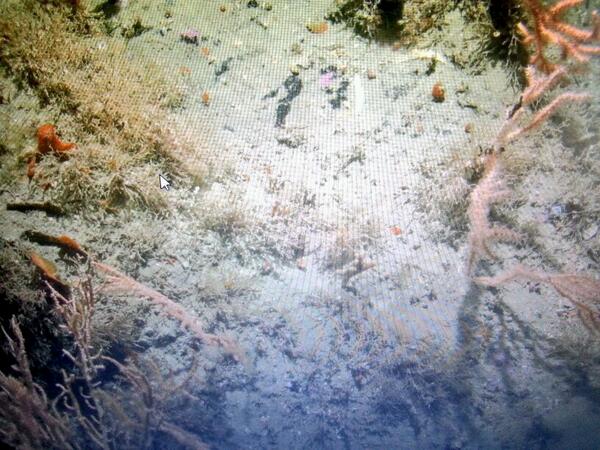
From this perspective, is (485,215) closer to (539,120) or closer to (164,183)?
(539,120)

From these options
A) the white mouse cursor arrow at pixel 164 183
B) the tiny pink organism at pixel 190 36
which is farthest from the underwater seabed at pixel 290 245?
the tiny pink organism at pixel 190 36

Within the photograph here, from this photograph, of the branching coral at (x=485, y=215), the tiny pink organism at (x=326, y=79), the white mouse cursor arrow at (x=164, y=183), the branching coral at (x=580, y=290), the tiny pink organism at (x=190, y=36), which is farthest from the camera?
the tiny pink organism at (x=190, y=36)

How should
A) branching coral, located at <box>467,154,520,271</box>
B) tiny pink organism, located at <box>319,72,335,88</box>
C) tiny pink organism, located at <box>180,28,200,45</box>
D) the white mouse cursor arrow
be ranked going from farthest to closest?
tiny pink organism, located at <box>180,28,200,45</box> → tiny pink organism, located at <box>319,72,335,88</box> → the white mouse cursor arrow → branching coral, located at <box>467,154,520,271</box>

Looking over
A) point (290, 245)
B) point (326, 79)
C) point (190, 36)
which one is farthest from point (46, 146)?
point (326, 79)

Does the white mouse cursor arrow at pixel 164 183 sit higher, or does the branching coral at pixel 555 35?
the branching coral at pixel 555 35

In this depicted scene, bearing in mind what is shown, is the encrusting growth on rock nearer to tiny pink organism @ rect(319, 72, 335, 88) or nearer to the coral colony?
tiny pink organism @ rect(319, 72, 335, 88)

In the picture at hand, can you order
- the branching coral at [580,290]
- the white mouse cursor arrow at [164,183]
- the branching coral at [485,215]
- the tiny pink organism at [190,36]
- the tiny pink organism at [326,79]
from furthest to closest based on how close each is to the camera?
the tiny pink organism at [190,36] < the tiny pink organism at [326,79] < the white mouse cursor arrow at [164,183] < the branching coral at [485,215] < the branching coral at [580,290]

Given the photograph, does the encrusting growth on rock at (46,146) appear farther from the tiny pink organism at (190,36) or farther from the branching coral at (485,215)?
the branching coral at (485,215)

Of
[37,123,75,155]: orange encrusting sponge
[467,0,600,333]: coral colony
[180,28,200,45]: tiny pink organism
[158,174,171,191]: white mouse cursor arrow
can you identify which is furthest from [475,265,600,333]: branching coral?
[37,123,75,155]: orange encrusting sponge
